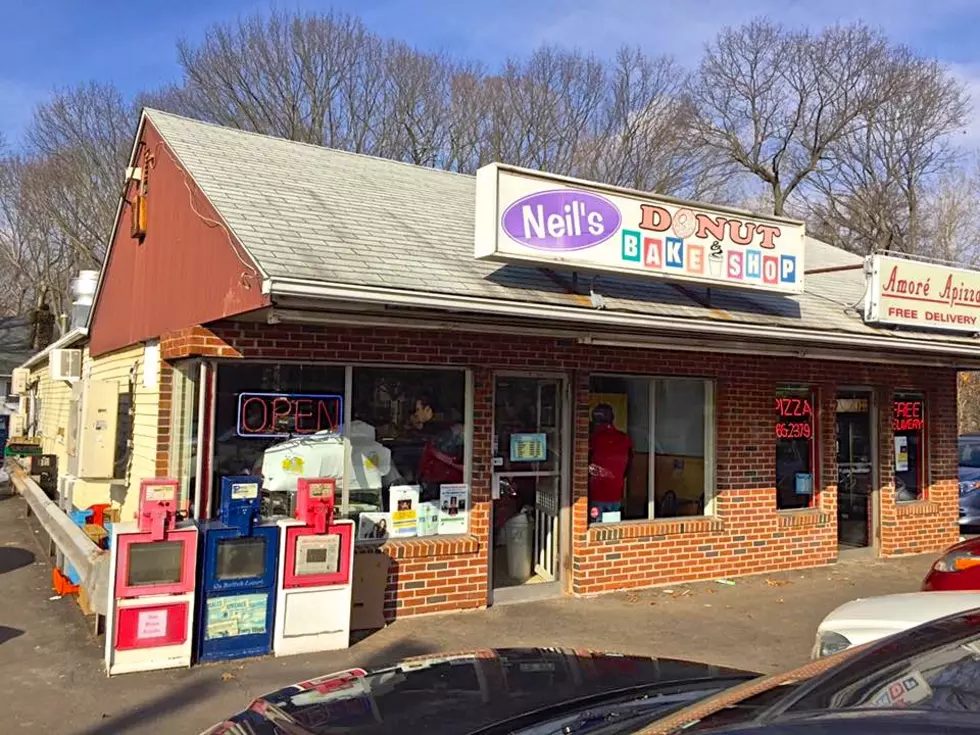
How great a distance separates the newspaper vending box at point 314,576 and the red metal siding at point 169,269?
1.62 m

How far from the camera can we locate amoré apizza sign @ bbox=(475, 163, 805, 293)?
23.2 feet

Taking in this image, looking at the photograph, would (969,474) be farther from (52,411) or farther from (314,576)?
(52,411)

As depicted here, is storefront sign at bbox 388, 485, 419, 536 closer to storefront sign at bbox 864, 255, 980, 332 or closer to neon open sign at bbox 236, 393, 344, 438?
neon open sign at bbox 236, 393, 344, 438

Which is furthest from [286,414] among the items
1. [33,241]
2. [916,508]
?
[33,241]

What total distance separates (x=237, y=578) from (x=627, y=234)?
4430 mm

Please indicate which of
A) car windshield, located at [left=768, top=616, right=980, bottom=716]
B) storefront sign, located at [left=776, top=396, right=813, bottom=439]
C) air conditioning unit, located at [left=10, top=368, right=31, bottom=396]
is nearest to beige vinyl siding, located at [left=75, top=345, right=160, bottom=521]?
car windshield, located at [left=768, top=616, right=980, bottom=716]

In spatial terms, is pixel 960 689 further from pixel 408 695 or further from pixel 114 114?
pixel 114 114

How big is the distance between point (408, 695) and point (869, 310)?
7.56 m

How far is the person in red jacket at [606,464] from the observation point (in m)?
8.70

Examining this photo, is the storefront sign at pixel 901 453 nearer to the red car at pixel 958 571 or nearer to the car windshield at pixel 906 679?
the red car at pixel 958 571

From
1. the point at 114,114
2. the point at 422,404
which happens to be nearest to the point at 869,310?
the point at 422,404

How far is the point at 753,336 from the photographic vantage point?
7.83m

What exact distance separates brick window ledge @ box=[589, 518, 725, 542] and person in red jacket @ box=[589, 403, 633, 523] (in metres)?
0.17

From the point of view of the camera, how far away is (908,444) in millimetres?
11477
